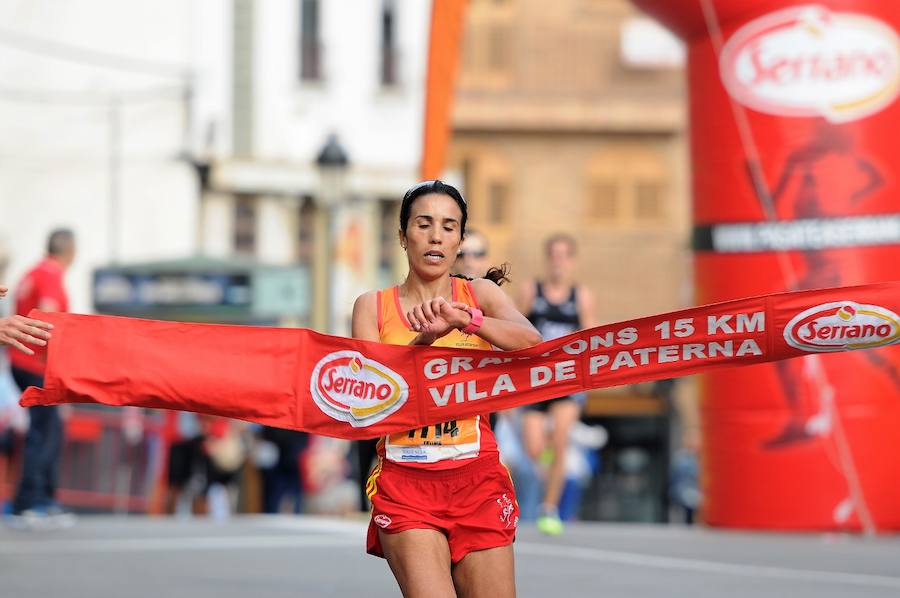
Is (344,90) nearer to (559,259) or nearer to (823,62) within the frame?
(559,259)

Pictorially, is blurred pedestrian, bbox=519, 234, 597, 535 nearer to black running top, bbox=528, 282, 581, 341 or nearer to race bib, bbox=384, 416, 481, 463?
black running top, bbox=528, 282, 581, 341

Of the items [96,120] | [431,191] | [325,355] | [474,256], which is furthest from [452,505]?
[96,120]

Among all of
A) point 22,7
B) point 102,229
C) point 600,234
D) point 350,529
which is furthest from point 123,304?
point 600,234

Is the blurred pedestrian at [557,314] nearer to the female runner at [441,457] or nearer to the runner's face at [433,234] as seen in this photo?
the female runner at [441,457]

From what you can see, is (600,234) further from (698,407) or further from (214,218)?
(698,407)

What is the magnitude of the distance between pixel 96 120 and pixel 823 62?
24.6 metres

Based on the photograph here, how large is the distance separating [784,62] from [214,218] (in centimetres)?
2510

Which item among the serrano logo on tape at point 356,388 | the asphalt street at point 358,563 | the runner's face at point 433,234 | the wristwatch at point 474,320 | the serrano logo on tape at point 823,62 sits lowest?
the asphalt street at point 358,563

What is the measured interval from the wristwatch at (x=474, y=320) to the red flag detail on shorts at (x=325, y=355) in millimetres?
432

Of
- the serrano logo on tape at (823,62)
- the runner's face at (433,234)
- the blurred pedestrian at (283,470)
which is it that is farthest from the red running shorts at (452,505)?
the blurred pedestrian at (283,470)

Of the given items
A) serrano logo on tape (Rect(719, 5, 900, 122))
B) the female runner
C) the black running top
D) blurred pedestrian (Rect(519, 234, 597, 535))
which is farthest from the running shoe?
the female runner

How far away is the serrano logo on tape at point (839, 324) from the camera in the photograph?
5871mm

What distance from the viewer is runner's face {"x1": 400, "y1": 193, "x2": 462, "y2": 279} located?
546 centimetres

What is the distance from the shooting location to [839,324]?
19.3 feet
